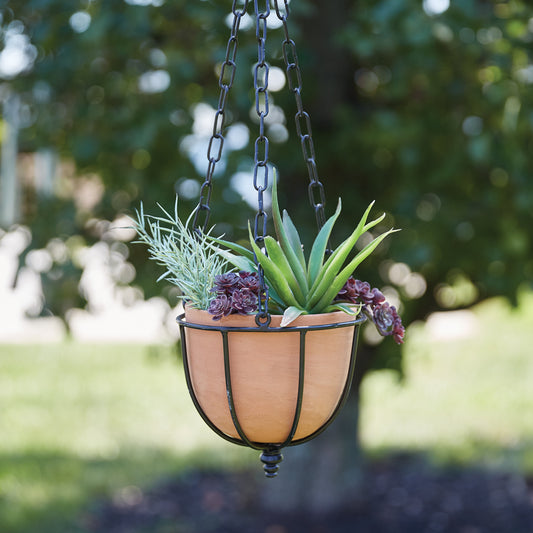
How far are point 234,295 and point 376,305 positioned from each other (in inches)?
13.3

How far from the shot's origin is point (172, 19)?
3162mm

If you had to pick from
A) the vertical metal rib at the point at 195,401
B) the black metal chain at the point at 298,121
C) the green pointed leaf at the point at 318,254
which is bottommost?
the vertical metal rib at the point at 195,401

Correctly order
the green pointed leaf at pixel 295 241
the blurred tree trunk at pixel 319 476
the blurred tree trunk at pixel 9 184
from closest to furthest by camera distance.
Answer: the green pointed leaf at pixel 295 241 < the blurred tree trunk at pixel 319 476 < the blurred tree trunk at pixel 9 184

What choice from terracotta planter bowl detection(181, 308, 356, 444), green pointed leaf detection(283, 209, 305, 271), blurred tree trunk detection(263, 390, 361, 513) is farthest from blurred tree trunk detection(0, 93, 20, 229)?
terracotta planter bowl detection(181, 308, 356, 444)

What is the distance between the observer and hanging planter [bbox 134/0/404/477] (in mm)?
1334

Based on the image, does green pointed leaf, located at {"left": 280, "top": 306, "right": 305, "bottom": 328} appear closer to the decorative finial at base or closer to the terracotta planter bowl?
the terracotta planter bowl

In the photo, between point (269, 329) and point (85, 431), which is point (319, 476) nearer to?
point (85, 431)

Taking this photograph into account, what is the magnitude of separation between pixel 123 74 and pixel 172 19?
0.56 m

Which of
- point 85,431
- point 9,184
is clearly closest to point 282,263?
point 85,431

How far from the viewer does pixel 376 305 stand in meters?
1.48

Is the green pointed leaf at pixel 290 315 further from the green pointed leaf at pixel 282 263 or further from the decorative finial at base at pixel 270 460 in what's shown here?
the decorative finial at base at pixel 270 460

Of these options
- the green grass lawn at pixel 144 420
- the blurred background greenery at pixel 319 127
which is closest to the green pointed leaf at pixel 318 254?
the blurred background greenery at pixel 319 127

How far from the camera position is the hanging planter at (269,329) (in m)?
1.33

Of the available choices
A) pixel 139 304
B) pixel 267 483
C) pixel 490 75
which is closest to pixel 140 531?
pixel 267 483
